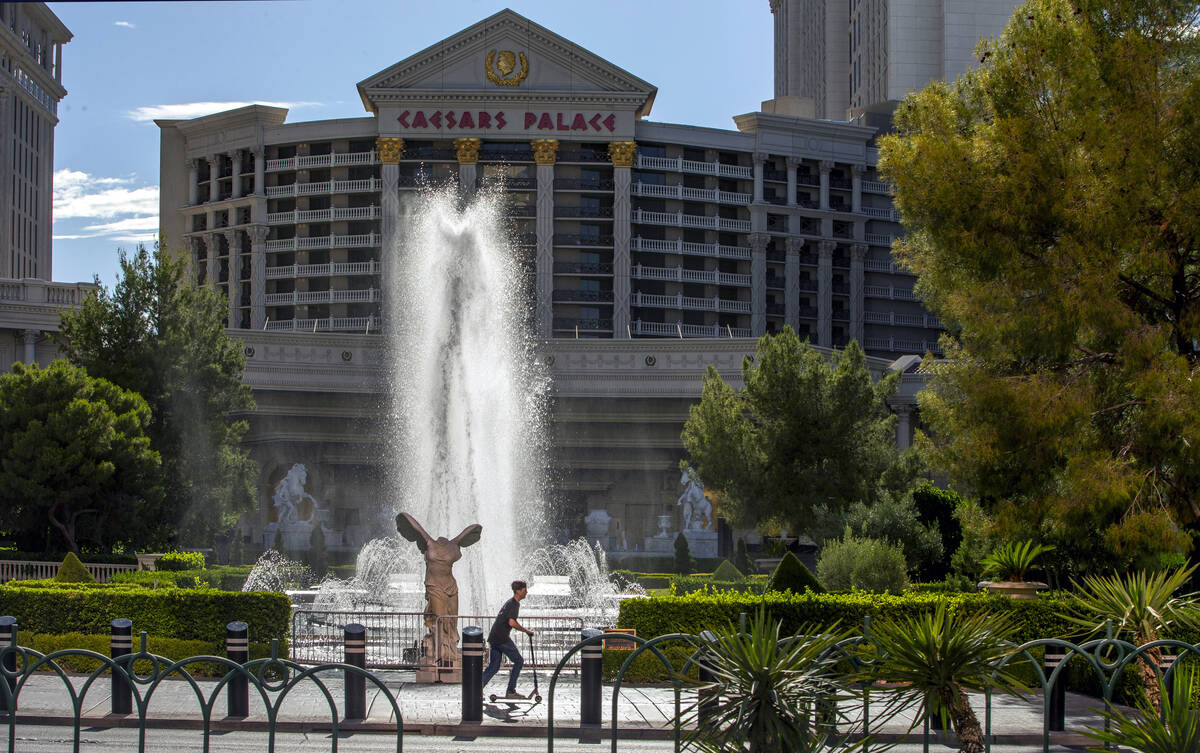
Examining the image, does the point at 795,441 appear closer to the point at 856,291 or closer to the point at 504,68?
the point at 504,68

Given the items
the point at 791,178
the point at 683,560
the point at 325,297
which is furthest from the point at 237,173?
the point at 683,560

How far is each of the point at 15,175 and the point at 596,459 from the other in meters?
67.9

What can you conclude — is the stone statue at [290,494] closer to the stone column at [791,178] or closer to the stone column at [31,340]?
the stone column at [31,340]

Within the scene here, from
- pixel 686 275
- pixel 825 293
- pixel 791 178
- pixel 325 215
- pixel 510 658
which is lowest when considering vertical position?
pixel 510 658

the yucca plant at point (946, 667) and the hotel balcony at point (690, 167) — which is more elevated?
the hotel balcony at point (690, 167)

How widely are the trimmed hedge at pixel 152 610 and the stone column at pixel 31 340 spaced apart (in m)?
36.5

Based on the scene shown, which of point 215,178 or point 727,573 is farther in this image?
point 215,178

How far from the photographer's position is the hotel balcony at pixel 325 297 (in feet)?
240

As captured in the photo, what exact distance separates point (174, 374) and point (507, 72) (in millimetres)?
40115

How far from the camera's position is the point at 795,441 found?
3647cm

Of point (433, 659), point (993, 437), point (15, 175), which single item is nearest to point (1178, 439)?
point (993, 437)

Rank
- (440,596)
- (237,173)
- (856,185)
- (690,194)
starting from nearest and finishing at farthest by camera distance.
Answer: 1. (440,596)
2. (690,194)
3. (237,173)
4. (856,185)

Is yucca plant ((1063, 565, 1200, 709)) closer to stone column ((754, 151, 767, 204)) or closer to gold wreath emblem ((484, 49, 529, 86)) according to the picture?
gold wreath emblem ((484, 49, 529, 86))

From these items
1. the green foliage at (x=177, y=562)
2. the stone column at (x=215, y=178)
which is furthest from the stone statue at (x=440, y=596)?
the stone column at (x=215, y=178)
